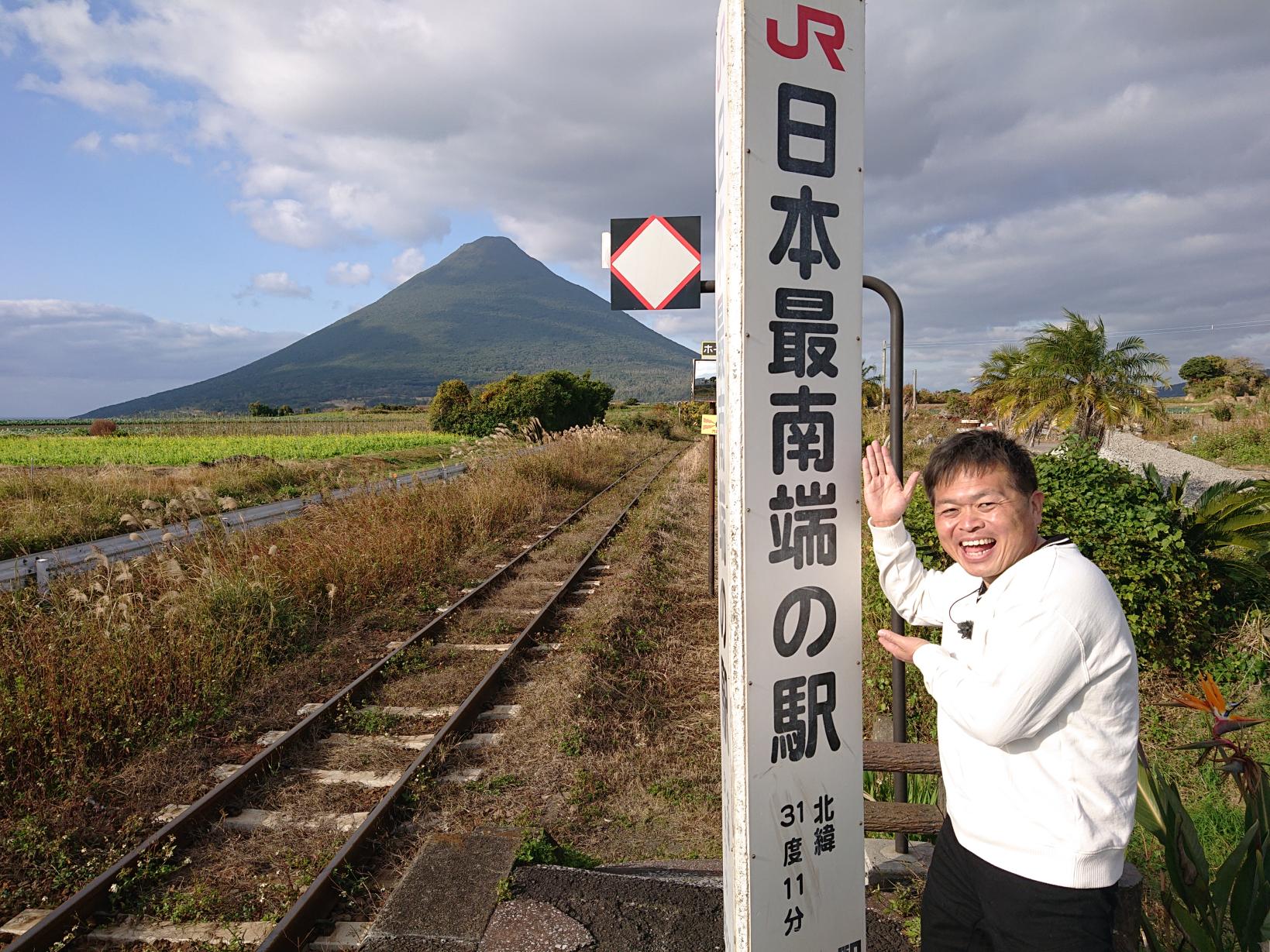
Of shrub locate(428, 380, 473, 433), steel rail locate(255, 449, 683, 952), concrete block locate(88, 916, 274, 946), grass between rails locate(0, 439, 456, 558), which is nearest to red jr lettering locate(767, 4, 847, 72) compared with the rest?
steel rail locate(255, 449, 683, 952)

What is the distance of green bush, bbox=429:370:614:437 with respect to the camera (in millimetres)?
33719

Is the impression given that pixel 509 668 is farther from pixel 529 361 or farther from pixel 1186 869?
pixel 529 361

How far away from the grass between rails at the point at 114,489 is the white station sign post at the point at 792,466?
7.10 m

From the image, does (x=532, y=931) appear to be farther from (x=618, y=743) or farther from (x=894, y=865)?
(x=618, y=743)

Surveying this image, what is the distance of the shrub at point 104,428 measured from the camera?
33944 millimetres

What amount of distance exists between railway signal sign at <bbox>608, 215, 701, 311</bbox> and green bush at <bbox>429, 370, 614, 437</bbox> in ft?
93.0

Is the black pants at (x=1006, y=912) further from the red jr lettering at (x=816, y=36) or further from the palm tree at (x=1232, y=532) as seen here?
the palm tree at (x=1232, y=532)

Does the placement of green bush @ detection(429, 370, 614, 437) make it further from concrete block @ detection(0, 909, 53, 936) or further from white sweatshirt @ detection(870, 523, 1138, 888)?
white sweatshirt @ detection(870, 523, 1138, 888)

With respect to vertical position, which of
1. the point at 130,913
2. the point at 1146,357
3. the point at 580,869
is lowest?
the point at 130,913

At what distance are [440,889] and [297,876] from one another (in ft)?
2.84

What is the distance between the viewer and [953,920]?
1.72 meters

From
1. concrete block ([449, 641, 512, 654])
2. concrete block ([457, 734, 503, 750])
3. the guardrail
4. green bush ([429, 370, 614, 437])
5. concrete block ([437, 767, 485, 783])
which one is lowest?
concrete block ([437, 767, 485, 783])

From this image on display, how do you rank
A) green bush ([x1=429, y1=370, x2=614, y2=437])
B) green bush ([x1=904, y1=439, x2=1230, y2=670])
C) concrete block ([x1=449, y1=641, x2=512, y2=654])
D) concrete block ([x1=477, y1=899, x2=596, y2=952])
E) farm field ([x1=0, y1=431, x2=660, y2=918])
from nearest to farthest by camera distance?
concrete block ([x1=477, y1=899, x2=596, y2=952])
farm field ([x1=0, y1=431, x2=660, y2=918])
green bush ([x1=904, y1=439, x2=1230, y2=670])
concrete block ([x1=449, y1=641, x2=512, y2=654])
green bush ([x1=429, y1=370, x2=614, y2=437])

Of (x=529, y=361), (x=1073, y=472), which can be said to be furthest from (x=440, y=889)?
(x=529, y=361)
